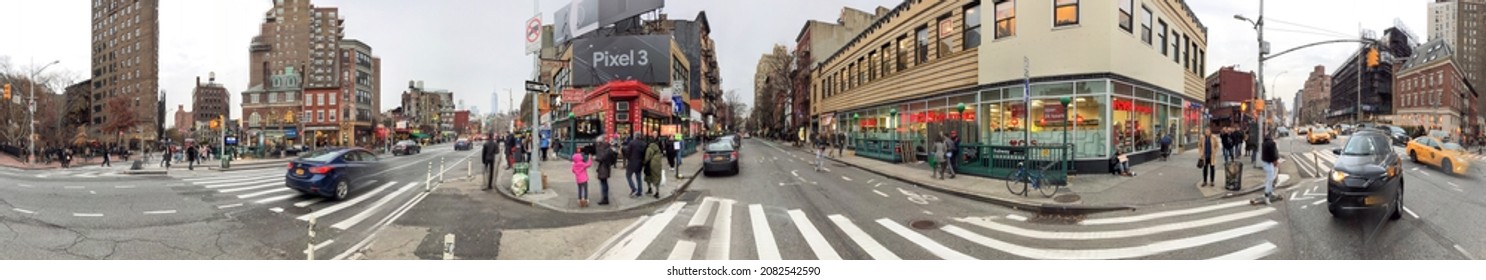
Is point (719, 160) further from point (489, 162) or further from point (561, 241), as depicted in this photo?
point (561, 241)

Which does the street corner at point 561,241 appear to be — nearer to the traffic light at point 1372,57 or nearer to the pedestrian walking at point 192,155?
the pedestrian walking at point 192,155

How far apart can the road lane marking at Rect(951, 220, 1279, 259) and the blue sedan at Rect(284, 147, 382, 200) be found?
25.1 ft

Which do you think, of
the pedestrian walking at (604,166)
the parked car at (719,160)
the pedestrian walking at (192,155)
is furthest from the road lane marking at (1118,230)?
the pedestrian walking at (192,155)

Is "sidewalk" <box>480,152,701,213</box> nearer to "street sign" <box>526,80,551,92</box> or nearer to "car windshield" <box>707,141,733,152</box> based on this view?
"street sign" <box>526,80,551,92</box>

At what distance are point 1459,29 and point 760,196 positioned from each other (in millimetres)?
14619

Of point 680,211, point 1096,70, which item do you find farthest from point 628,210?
point 1096,70

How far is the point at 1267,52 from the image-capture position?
43.5ft

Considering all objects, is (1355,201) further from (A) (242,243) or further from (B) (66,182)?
(B) (66,182)

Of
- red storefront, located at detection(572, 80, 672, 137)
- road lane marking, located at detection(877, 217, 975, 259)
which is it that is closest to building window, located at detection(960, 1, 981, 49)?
road lane marking, located at detection(877, 217, 975, 259)

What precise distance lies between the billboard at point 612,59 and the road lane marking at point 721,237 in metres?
23.1

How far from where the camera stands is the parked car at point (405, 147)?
797cm

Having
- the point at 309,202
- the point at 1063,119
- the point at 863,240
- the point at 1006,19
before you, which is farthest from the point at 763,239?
the point at 1006,19

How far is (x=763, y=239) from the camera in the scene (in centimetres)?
520

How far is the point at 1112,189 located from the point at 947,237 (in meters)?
6.16
